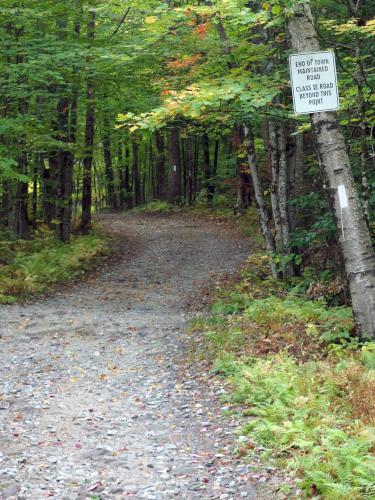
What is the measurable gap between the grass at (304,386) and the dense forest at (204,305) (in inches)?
0.9

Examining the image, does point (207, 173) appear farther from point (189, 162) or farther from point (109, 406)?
point (109, 406)

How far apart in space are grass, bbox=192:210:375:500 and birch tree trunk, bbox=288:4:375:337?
741 mm

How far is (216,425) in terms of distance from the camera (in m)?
5.98

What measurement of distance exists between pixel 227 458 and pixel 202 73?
8.59 metres

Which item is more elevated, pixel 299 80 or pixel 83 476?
pixel 299 80

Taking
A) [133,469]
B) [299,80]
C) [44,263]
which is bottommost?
[133,469]

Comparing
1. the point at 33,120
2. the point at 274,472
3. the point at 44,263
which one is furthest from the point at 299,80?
the point at 44,263

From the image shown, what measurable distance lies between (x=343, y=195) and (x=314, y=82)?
136 centimetres

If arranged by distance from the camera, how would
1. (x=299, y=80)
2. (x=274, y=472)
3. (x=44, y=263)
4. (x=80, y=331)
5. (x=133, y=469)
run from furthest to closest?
(x=44, y=263)
(x=80, y=331)
(x=299, y=80)
(x=133, y=469)
(x=274, y=472)

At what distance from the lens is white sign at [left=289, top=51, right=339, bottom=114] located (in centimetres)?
666

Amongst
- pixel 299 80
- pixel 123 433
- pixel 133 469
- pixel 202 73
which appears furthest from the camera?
pixel 202 73

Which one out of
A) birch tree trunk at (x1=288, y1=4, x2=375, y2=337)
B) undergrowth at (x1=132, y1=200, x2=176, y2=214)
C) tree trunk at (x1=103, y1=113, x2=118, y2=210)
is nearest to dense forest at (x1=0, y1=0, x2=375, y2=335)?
birch tree trunk at (x1=288, y1=4, x2=375, y2=337)

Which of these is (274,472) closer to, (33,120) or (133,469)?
(133,469)

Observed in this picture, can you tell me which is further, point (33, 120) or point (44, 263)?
point (44, 263)
